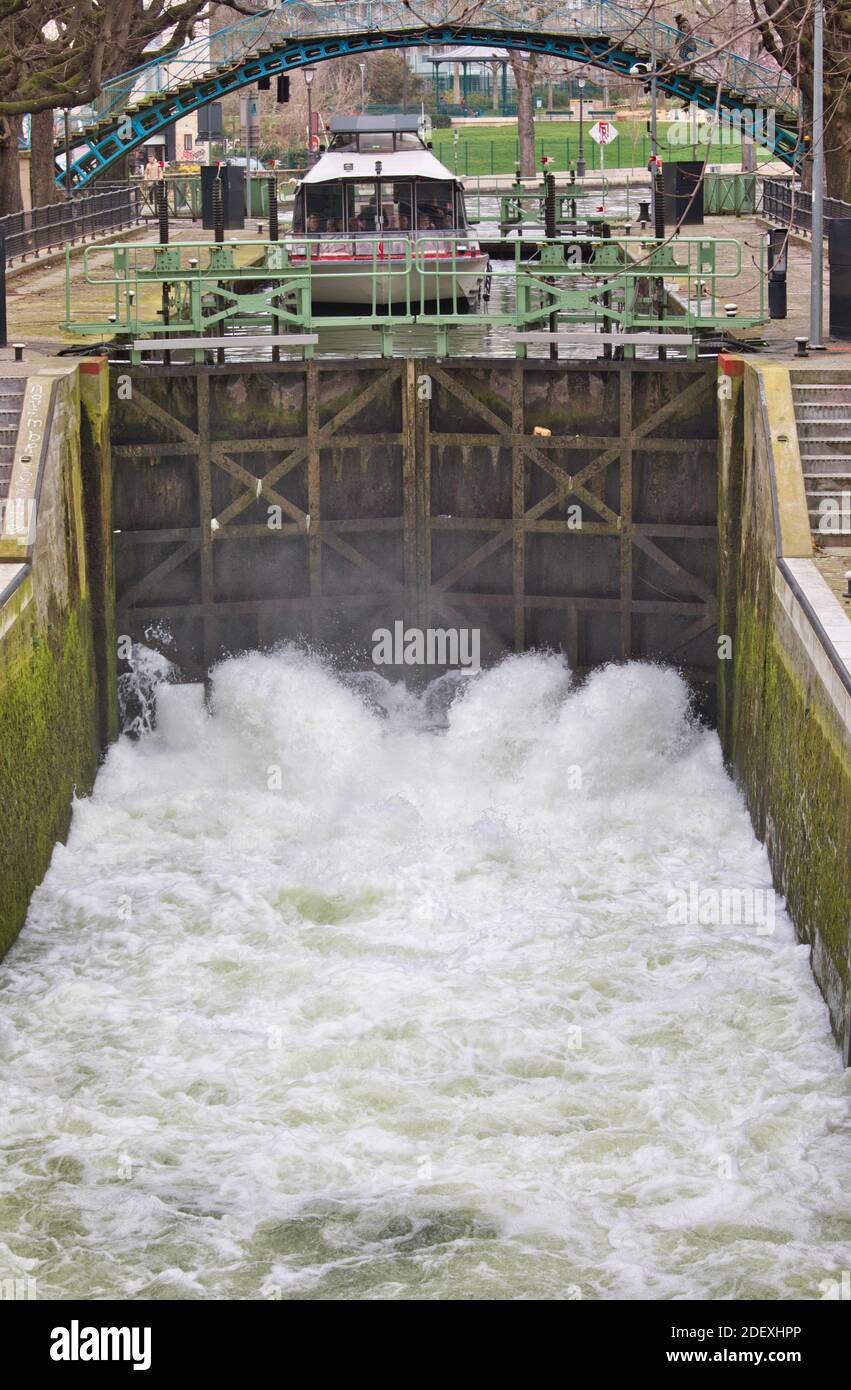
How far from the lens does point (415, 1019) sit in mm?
15555

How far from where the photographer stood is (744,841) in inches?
753

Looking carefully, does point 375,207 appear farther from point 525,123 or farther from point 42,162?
point 525,123

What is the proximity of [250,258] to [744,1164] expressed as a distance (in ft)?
84.3

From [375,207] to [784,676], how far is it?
41.7ft

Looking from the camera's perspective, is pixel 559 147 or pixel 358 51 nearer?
pixel 358 51

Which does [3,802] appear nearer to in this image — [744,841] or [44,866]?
[44,866]

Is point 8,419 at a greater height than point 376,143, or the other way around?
point 376,143

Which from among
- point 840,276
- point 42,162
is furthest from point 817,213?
point 42,162

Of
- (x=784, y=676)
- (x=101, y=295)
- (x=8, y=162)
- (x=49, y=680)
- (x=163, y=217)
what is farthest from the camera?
(x=8, y=162)
